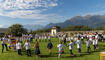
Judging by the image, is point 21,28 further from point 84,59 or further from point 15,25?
point 84,59

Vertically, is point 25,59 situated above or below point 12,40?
below

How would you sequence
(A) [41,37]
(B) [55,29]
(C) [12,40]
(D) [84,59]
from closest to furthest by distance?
(D) [84,59] < (C) [12,40] < (A) [41,37] < (B) [55,29]

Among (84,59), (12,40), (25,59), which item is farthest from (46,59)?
(12,40)

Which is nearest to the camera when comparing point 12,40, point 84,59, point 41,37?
point 84,59

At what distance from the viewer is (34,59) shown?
11.2 meters

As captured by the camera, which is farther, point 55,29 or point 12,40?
point 55,29

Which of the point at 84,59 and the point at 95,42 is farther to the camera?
the point at 95,42

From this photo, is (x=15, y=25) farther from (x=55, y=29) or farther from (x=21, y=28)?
(x=55, y=29)

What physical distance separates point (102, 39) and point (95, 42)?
10.5 meters

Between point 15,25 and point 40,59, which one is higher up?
point 15,25

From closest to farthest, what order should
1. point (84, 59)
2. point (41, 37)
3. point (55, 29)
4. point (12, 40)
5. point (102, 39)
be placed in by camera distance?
point (84, 59) → point (12, 40) → point (102, 39) → point (41, 37) → point (55, 29)

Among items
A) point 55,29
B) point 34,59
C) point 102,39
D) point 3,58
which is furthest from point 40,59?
point 55,29

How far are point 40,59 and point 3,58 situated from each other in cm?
365

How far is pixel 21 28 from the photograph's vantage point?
3132 inches
